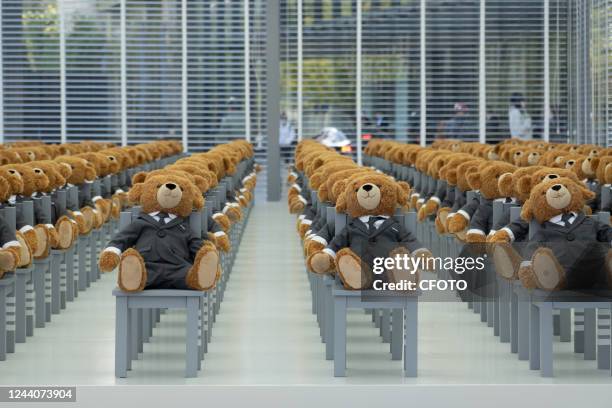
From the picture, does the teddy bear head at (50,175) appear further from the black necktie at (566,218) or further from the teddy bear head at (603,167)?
the teddy bear head at (603,167)

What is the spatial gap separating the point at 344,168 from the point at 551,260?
2.70 m

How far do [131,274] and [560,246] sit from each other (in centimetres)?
235

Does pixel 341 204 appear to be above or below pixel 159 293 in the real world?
above

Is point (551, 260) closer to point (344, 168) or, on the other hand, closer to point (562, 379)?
point (562, 379)

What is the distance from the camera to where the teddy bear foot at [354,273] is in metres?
7.00

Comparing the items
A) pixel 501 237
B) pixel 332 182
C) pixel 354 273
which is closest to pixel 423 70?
pixel 332 182

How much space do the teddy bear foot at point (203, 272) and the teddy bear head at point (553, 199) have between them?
1801mm

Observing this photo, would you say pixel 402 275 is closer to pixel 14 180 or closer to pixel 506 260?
pixel 506 260

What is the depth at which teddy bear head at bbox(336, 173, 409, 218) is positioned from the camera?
7488mm

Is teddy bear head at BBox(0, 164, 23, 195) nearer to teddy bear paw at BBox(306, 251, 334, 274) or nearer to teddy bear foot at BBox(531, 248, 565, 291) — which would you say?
teddy bear paw at BBox(306, 251, 334, 274)

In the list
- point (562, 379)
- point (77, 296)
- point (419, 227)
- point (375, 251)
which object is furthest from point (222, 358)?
point (419, 227)

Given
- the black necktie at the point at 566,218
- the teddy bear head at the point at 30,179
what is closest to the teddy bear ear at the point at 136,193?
the teddy bear head at the point at 30,179

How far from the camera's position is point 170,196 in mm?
7516

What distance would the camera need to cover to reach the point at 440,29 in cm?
2381
